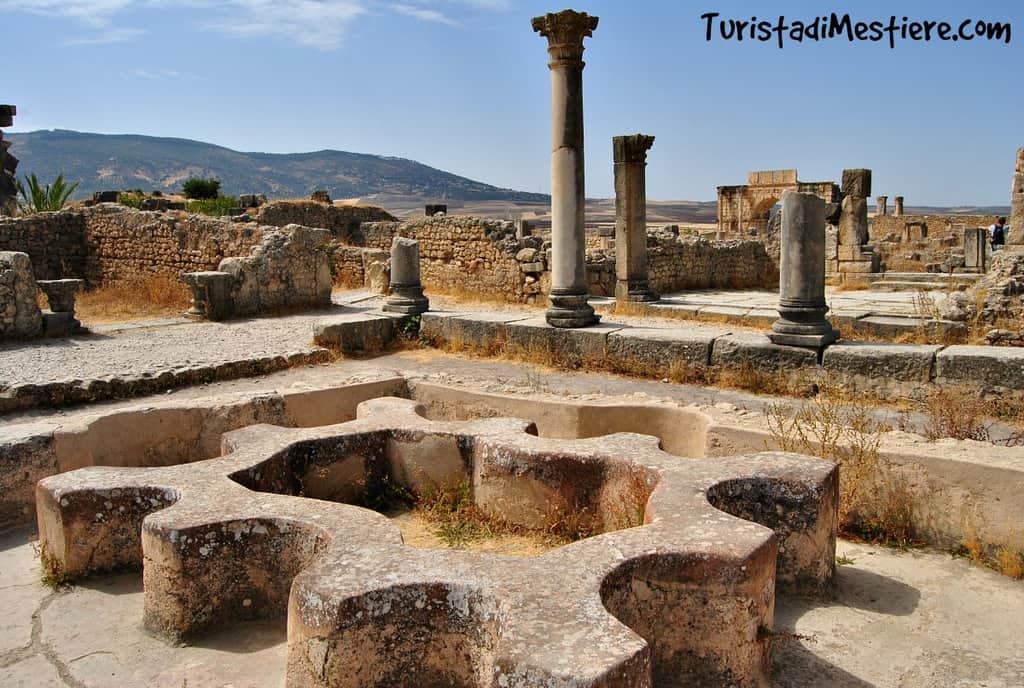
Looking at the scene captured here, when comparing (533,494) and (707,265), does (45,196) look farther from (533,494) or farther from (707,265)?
(533,494)

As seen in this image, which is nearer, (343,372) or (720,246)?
(343,372)

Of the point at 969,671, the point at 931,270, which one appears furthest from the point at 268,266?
the point at 931,270

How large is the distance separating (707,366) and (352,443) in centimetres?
404

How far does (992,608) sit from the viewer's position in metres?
4.55

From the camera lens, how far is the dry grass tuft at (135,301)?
523 inches

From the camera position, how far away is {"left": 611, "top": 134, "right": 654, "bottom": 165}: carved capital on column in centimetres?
1484

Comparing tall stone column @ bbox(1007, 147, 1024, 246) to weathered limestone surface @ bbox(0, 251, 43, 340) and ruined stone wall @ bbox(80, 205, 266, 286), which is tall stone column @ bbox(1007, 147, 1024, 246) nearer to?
ruined stone wall @ bbox(80, 205, 266, 286)

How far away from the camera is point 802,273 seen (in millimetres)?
8195

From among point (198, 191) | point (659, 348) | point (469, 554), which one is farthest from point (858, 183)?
point (198, 191)

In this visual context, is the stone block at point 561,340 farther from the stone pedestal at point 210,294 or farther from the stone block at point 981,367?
the stone pedestal at point 210,294

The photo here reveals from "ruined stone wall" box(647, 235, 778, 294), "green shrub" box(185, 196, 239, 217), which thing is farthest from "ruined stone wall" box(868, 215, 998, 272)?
"green shrub" box(185, 196, 239, 217)

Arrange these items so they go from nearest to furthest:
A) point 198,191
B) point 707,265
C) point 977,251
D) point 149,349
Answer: point 149,349 → point 707,265 → point 977,251 → point 198,191

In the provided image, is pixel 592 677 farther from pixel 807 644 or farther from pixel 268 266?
pixel 268 266

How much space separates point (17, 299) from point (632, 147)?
9.89 meters
